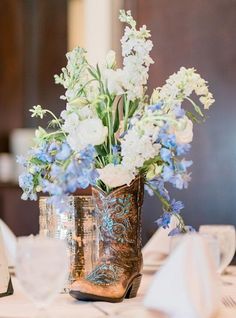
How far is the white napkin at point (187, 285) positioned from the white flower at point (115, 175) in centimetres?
26

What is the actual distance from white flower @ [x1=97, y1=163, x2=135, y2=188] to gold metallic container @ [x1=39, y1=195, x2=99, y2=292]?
127mm

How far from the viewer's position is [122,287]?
1.19 m

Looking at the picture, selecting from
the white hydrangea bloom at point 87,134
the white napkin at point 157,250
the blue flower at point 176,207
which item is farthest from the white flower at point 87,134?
the white napkin at point 157,250

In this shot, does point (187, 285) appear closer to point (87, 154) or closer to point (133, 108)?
point (87, 154)

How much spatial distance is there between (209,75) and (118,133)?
3.73ft

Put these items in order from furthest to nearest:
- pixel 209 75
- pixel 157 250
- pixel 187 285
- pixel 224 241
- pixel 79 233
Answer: pixel 209 75
pixel 157 250
pixel 224 241
pixel 79 233
pixel 187 285

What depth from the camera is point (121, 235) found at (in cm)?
123

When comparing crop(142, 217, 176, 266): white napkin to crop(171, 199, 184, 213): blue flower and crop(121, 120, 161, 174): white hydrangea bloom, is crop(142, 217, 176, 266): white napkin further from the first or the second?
crop(121, 120, 161, 174): white hydrangea bloom

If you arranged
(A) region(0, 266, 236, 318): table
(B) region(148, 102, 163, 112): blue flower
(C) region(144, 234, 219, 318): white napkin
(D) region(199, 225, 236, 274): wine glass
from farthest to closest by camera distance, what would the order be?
(D) region(199, 225, 236, 274): wine glass < (B) region(148, 102, 163, 112): blue flower < (A) region(0, 266, 236, 318): table < (C) region(144, 234, 219, 318): white napkin

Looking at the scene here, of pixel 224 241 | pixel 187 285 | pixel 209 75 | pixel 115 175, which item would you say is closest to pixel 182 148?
pixel 115 175

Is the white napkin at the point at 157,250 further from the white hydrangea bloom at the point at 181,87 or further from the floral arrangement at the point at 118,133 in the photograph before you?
the white hydrangea bloom at the point at 181,87

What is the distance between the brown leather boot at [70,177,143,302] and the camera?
1215 millimetres

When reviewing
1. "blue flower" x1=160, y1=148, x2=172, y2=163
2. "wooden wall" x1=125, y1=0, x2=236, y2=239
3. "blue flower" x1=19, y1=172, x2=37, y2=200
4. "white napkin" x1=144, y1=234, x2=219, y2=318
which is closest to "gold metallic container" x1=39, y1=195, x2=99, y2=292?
"blue flower" x1=19, y1=172, x2=37, y2=200

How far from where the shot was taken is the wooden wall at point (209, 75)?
7.62ft
